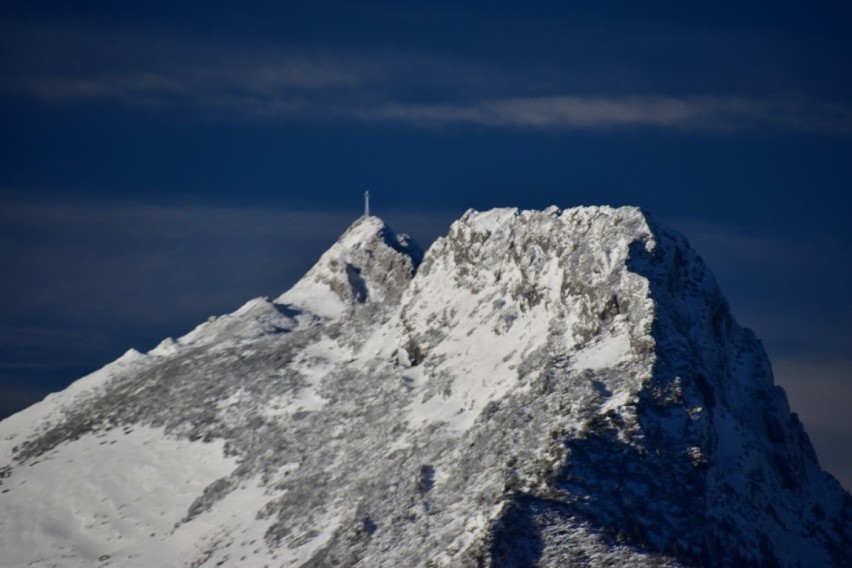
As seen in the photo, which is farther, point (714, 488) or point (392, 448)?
point (392, 448)

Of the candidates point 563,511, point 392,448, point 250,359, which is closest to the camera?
point 563,511

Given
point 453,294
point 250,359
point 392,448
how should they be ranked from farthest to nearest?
point 250,359 → point 453,294 → point 392,448

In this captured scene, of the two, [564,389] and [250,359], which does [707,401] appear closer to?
[564,389]

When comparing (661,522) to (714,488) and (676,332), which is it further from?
(676,332)

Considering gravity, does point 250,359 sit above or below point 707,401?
above

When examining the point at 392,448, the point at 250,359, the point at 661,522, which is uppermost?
the point at 250,359

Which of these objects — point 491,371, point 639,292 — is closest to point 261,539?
point 491,371
